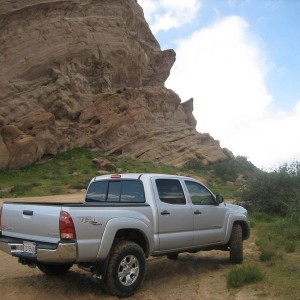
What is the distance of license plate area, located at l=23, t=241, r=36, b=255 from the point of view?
21.4ft

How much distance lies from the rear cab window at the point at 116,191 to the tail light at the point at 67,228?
1732 millimetres

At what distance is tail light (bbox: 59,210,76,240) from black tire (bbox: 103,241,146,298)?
845 mm

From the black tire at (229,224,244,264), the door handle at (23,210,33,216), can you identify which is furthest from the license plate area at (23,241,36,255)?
the black tire at (229,224,244,264)

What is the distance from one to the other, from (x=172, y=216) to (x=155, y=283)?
1.25 metres

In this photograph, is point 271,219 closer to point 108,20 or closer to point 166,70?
point 108,20

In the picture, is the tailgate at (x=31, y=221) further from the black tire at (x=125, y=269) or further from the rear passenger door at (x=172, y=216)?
the rear passenger door at (x=172, y=216)

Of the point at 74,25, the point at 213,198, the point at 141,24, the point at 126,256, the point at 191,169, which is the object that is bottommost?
the point at 126,256

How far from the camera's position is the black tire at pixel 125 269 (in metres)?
6.66

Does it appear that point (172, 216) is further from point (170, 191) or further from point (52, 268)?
point (52, 268)

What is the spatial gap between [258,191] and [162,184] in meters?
10.3

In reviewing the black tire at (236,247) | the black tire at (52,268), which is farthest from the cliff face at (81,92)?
the black tire at (236,247)

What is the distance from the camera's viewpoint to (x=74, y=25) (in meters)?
41.5

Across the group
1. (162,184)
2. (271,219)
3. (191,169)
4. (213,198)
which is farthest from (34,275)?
(191,169)

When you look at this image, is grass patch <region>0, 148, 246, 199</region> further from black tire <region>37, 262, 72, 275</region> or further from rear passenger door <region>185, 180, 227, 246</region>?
black tire <region>37, 262, 72, 275</region>
